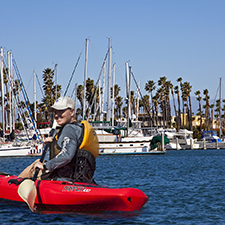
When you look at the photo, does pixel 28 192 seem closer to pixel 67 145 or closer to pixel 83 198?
pixel 83 198

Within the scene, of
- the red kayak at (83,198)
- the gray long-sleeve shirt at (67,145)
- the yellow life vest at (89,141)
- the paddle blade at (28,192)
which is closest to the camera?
the gray long-sleeve shirt at (67,145)

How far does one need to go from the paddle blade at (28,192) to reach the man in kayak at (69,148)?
51 centimetres

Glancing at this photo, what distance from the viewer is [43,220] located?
348 inches

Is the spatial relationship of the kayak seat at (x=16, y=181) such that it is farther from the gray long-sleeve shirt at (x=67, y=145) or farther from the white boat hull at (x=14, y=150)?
the white boat hull at (x=14, y=150)

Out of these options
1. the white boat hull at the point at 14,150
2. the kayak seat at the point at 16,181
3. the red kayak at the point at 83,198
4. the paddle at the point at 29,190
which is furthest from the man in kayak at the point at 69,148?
the white boat hull at the point at 14,150

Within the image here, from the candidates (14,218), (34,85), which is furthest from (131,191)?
(34,85)

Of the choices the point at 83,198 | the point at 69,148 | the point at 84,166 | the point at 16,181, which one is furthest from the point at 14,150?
the point at 69,148

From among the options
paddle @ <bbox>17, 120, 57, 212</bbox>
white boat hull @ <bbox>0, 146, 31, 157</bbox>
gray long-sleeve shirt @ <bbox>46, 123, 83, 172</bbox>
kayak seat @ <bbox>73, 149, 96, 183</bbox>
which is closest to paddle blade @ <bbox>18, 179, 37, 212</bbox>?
paddle @ <bbox>17, 120, 57, 212</bbox>

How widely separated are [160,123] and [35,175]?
86243 mm

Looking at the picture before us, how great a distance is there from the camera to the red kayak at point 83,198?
8.62 meters

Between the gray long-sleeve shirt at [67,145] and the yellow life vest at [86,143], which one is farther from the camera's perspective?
the yellow life vest at [86,143]

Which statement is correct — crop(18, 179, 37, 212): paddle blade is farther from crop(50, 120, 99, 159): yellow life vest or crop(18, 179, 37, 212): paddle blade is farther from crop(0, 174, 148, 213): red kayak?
crop(50, 120, 99, 159): yellow life vest

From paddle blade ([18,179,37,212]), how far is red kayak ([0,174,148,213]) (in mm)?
98

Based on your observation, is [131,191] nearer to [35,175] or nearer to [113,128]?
[35,175]
